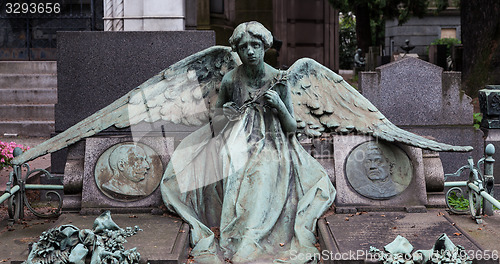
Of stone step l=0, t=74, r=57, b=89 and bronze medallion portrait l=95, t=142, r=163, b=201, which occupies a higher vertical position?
stone step l=0, t=74, r=57, b=89

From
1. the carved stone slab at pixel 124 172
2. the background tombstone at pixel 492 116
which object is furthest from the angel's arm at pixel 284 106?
the background tombstone at pixel 492 116

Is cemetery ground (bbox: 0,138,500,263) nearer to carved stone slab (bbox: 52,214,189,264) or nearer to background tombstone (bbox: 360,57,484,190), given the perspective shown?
carved stone slab (bbox: 52,214,189,264)

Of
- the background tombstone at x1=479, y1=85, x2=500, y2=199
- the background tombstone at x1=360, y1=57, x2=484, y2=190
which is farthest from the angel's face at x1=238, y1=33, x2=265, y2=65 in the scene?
the background tombstone at x1=479, y1=85, x2=500, y2=199

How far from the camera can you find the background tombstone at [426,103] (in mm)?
8648

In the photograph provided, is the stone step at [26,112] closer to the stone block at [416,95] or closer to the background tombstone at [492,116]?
the stone block at [416,95]

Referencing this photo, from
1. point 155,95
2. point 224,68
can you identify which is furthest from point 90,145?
point 224,68

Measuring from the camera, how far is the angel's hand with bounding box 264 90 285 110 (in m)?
5.63

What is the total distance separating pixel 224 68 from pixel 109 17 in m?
2.60

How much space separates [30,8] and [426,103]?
9.45m

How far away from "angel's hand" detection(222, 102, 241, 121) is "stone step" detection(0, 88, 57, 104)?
7423mm

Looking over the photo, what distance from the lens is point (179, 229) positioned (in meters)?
5.51

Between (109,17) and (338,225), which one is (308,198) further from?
(109,17)

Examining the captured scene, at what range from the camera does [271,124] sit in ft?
19.5

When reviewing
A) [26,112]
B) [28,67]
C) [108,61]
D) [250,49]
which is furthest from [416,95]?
[28,67]
